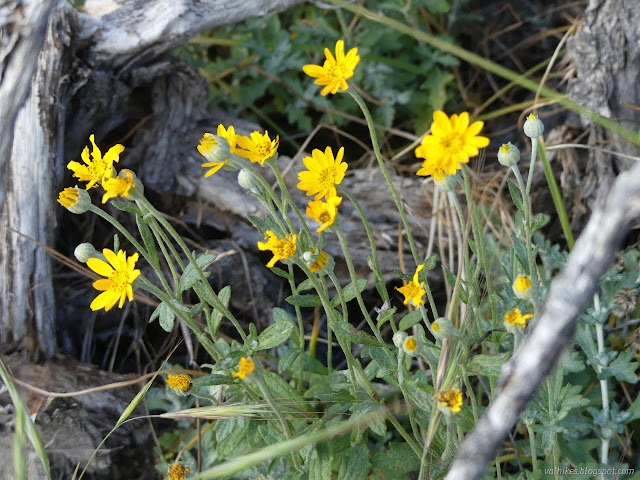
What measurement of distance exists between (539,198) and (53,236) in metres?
1.87

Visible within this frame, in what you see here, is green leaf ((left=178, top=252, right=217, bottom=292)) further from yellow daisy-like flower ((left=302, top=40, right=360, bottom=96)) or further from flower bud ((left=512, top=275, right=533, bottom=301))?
flower bud ((left=512, top=275, right=533, bottom=301))

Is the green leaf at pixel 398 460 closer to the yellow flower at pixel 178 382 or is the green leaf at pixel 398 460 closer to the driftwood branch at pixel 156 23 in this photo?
the yellow flower at pixel 178 382

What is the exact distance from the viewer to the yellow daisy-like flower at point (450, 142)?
1220mm

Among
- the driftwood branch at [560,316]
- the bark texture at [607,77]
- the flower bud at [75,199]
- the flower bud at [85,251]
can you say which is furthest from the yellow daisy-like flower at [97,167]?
the bark texture at [607,77]

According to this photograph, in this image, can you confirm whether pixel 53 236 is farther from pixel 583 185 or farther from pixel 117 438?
pixel 583 185

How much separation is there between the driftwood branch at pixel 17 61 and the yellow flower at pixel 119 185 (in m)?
0.24

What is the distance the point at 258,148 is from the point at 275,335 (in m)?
0.46

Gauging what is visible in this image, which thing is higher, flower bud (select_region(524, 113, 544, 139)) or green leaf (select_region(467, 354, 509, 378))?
flower bud (select_region(524, 113, 544, 139))

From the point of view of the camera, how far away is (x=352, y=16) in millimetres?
3064

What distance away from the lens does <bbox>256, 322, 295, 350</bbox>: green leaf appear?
61.5 inches

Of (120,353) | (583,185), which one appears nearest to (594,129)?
(583,185)

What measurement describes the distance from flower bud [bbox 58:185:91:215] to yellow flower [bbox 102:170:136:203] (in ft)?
0.58

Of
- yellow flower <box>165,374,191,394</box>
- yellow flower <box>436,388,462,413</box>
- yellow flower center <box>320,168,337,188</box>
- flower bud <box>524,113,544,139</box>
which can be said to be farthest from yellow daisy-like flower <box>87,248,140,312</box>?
flower bud <box>524,113,544,139</box>

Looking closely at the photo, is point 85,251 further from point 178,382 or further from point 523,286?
point 523,286
